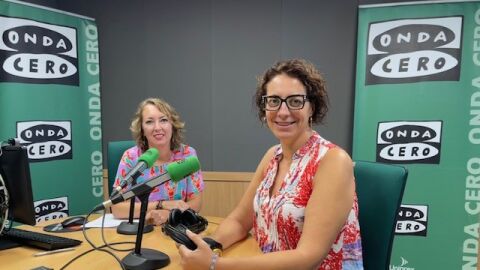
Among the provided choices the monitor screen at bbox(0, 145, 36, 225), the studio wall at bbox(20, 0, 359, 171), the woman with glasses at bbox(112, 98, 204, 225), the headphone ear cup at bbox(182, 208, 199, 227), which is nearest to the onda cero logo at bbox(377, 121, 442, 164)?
the studio wall at bbox(20, 0, 359, 171)

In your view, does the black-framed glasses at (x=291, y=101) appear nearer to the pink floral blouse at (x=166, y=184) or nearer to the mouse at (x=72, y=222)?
the pink floral blouse at (x=166, y=184)

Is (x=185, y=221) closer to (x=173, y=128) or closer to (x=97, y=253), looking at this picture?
(x=97, y=253)

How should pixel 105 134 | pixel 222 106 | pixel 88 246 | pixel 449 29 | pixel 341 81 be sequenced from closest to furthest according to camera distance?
1. pixel 88 246
2. pixel 449 29
3. pixel 341 81
4. pixel 222 106
5. pixel 105 134

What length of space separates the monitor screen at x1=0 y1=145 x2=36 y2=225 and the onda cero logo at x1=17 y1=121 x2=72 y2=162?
1628mm

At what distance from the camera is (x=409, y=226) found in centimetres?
278

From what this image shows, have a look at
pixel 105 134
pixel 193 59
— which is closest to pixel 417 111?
pixel 193 59

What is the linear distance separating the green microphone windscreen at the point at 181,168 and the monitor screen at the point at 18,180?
61 cm

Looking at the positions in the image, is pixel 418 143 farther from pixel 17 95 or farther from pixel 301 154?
pixel 17 95

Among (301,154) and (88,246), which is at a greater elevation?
(301,154)

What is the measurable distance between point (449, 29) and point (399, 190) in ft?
6.37

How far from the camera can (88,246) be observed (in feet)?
4.76

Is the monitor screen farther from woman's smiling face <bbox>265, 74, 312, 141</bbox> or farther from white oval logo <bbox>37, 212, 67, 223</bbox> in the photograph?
white oval logo <bbox>37, 212, 67, 223</bbox>

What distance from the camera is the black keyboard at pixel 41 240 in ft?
4.61

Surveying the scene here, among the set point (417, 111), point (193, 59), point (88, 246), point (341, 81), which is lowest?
point (88, 246)
